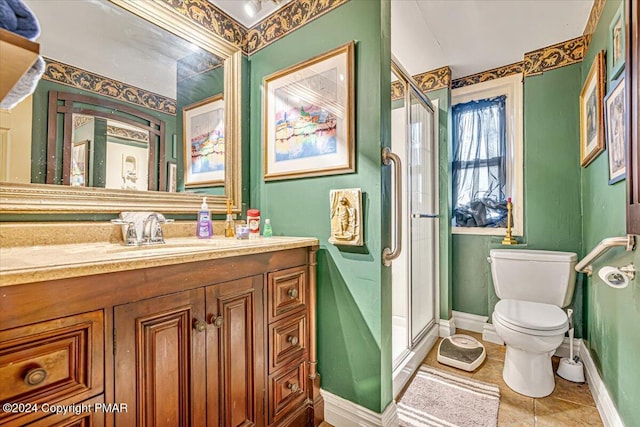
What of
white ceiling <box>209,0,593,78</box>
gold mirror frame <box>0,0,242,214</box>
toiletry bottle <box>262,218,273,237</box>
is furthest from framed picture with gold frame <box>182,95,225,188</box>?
white ceiling <box>209,0,593,78</box>

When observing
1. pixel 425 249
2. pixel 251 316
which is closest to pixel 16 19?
pixel 251 316

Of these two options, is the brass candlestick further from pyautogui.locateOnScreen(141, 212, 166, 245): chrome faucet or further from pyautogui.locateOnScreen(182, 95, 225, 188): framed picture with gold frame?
pyautogui.locateOnScreen(141, 212, 166, 245): chrome faucet

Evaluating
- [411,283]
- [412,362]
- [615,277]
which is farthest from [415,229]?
[615,277]

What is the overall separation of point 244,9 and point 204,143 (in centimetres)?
87

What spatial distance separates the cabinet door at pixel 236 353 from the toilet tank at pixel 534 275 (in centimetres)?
193

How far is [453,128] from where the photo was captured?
9.10ft

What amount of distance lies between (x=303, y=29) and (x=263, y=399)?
77.1 inches

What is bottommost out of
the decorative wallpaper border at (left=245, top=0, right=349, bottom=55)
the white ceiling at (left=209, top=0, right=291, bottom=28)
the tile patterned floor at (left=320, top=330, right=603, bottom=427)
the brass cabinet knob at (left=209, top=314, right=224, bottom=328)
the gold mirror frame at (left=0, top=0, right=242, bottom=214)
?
the tile patterned floor at (left=320, top=330, right=603, bottom=427)

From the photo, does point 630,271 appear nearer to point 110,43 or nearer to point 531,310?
point 531,310

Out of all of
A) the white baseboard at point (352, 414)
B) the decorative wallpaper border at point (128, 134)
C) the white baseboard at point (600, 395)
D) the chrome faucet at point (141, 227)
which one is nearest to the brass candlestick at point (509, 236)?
the white baseboard at point (600, 395)

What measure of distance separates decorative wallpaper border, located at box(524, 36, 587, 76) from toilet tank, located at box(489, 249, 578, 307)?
1469mm

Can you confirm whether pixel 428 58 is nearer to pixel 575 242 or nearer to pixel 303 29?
pixel 303 29

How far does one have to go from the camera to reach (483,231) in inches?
101

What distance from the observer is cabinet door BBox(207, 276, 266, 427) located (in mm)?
1043
